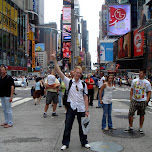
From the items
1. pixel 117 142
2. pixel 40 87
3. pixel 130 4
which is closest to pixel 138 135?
pixel 117 142

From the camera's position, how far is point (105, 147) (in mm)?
5168

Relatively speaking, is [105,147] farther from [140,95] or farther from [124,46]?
[124,46]

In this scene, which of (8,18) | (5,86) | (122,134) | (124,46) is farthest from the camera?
(124,46)

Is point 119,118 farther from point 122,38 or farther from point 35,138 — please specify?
point 122,38

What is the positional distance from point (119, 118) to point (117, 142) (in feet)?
10.4

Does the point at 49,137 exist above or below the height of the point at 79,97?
below

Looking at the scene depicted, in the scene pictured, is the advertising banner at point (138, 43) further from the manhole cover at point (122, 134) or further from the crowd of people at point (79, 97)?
the manhole cover at point (122, 134)

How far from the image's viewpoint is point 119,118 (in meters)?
8.70

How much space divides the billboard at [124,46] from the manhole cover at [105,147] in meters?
62.7

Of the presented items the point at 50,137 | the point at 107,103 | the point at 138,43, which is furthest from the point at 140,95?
the point at 138,43

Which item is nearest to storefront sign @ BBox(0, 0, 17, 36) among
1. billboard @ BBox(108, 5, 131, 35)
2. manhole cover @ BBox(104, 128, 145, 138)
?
billboard @ BBox(108, 5, 131, 35)

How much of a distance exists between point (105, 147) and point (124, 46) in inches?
2662

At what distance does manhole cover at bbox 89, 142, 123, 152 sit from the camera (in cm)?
496

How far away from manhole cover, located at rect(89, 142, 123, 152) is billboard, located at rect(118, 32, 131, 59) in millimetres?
62721
